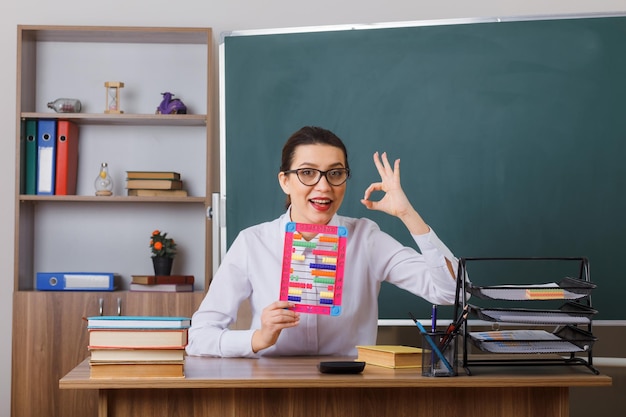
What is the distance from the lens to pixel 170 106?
389 cm

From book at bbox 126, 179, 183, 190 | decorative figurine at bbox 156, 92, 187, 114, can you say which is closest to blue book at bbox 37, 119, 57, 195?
book at bbox 126, 179, 183, 190

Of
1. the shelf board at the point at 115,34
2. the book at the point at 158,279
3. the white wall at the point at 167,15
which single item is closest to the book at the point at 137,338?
the book at the point at 158,279

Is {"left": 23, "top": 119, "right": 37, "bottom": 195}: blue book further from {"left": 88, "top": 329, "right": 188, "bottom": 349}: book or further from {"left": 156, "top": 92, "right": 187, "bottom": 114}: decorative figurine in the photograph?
{"left": 88, "top": 329, "right": 188, "bottom": 349}: book

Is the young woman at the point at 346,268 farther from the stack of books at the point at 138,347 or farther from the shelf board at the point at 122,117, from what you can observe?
the shelf board at the point at 122,117

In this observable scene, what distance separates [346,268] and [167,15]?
1.95 m

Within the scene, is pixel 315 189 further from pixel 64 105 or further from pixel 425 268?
pixel 64 105

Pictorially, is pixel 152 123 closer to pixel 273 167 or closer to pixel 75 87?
pixel 75 87

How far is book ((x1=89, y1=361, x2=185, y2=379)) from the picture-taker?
1.90m

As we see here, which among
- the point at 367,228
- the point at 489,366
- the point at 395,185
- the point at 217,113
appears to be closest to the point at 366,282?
the point at 367,228

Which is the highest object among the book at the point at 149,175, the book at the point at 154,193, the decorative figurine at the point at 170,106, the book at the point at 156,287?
the decorative figurine at the point at 170,106

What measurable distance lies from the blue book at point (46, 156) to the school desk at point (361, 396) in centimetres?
199

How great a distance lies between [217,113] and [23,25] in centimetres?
98

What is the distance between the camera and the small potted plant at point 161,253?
387 centimetres

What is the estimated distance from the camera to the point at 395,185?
257 centimetres
